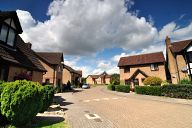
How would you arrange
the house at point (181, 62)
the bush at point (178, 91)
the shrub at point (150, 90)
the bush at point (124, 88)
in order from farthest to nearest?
the bush at point (124, 88)
the house at point (181, 62)
the shrub at point (150, 90)
the bush at point (178, 91)

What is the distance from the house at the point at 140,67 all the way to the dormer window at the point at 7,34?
95.7ft

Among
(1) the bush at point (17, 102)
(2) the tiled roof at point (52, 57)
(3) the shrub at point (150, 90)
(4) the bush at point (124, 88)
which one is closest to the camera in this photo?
(1) the bush at point (17, 102)

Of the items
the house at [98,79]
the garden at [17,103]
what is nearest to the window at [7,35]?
the garden at [17,103]

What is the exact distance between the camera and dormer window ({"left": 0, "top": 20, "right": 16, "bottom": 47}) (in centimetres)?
1277

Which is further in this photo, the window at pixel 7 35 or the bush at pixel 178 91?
the bush at pixel 178 91

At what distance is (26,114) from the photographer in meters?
7.04

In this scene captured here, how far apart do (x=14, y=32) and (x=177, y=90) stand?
20400 mm

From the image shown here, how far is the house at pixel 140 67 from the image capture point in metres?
36.1

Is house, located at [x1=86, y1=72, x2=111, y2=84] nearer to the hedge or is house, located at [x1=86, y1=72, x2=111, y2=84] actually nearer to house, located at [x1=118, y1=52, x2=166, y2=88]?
house, located at [x1=118, y1=52, x2=166, y2=88]

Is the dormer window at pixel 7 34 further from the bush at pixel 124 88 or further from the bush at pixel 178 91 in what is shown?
the bush at pixel 124 88

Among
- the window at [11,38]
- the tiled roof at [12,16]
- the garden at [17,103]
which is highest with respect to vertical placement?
the tiled roof at [12,16]

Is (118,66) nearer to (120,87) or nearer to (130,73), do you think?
(130,73)

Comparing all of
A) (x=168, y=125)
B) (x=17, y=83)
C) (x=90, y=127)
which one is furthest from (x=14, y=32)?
(x=168, y=125)

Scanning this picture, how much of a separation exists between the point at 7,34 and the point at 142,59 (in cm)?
3251
